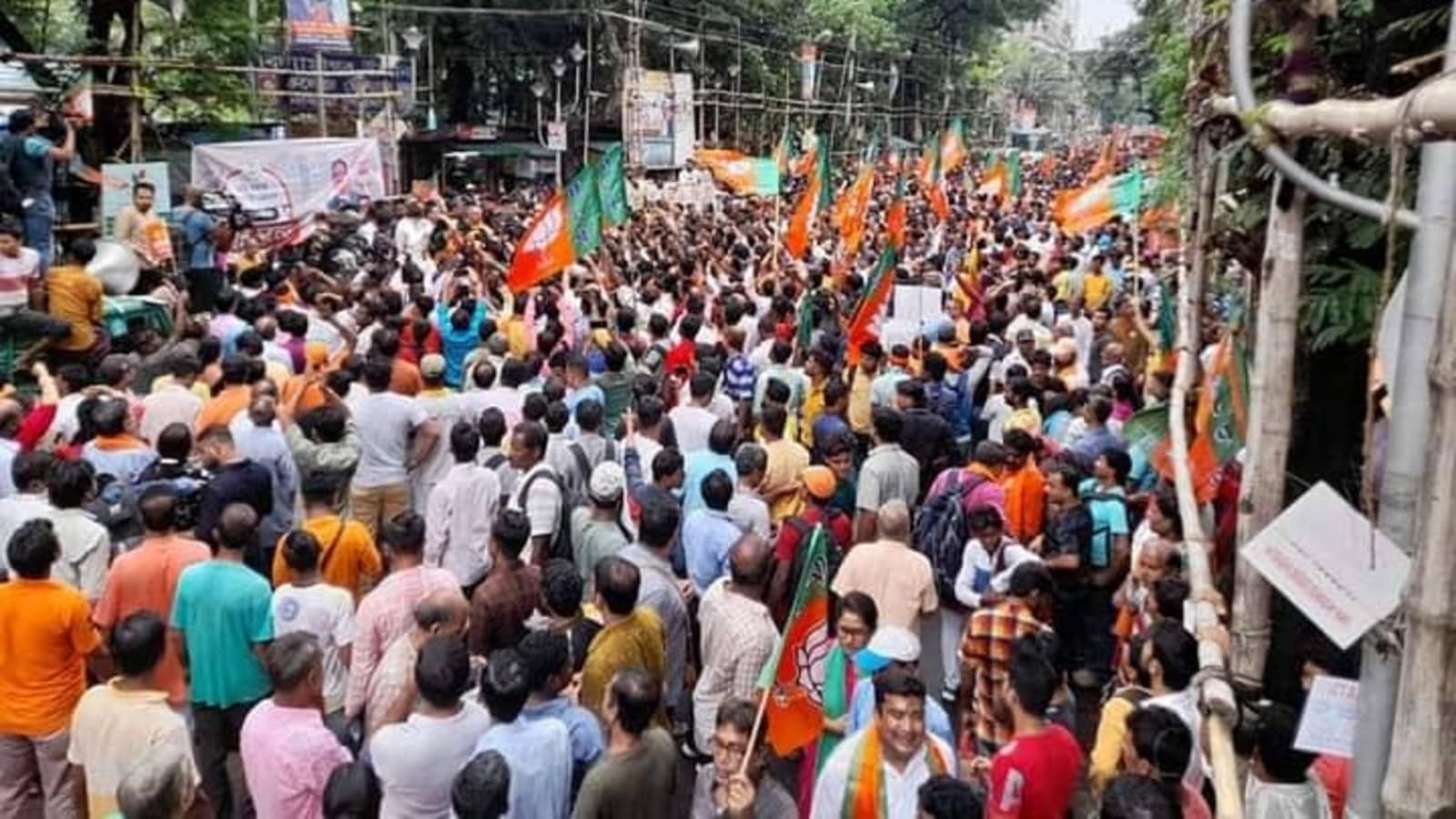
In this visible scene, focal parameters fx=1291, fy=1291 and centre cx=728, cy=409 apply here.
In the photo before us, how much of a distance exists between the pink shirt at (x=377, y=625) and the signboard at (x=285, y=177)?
1134cm

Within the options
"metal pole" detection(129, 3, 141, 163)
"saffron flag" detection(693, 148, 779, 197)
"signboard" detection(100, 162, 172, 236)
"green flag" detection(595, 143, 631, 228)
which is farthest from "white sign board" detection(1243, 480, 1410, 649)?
"metal pole" detection(129, 3, 141, 163)

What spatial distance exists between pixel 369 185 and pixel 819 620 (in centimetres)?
1408

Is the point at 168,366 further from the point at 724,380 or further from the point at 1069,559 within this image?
the point at 1069,559

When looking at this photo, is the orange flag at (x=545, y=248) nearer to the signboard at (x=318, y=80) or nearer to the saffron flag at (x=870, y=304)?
the saffron flag at (x=870, y=304)

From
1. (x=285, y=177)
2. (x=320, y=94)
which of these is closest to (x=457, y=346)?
(x=285, y=177)

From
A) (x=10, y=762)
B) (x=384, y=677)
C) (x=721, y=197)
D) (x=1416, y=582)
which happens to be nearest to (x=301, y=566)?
(x=384, y=677)

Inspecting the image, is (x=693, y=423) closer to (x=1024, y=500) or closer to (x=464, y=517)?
(x=464, y=517)

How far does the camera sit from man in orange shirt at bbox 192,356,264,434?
7.08 metres

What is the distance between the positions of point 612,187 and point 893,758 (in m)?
7.66

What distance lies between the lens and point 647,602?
5203mm

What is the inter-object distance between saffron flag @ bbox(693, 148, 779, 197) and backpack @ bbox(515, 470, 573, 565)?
34.6 ft

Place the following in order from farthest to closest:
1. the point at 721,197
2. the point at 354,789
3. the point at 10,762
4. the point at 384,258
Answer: the point at 721,197 → the point at 384,258 → the point at 10,762 → the point at 354,789

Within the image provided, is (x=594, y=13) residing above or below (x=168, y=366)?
above

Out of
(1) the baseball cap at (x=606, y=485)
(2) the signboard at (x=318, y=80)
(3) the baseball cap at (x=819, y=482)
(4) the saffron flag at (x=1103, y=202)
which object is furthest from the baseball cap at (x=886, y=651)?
(2) the signboard at (x=318, y=80)
